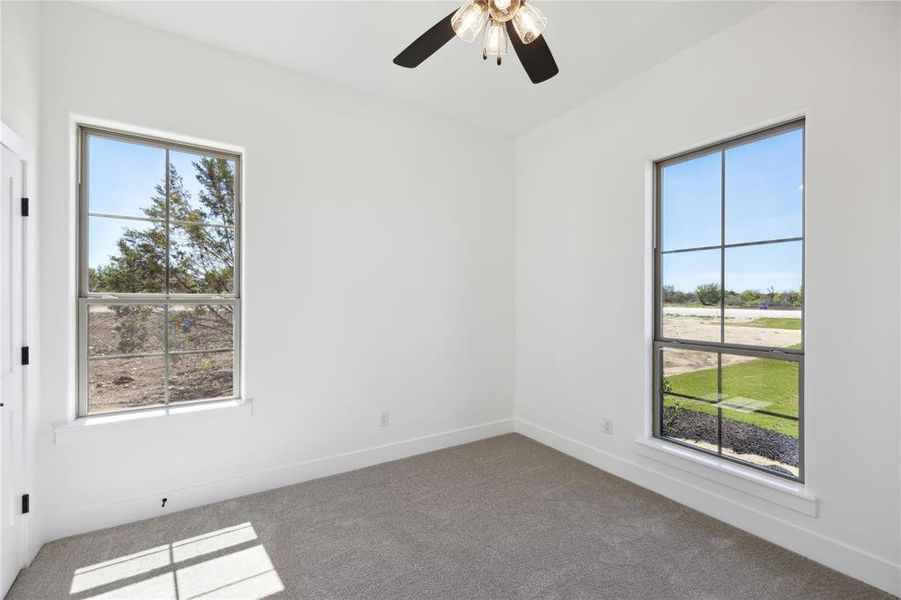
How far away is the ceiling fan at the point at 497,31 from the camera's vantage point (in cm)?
157

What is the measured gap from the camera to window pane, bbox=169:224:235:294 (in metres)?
2.71

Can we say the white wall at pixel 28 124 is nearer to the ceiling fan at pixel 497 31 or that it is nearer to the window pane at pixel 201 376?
the window pane at pixel 201 376

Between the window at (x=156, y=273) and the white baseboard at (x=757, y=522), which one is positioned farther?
the window at (x=156, y=273)

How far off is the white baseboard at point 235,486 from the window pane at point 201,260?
4.09 feet

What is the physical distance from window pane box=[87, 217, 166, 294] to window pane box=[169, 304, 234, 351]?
0.63ft

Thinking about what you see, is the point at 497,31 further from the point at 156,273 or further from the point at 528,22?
the point at 156,273

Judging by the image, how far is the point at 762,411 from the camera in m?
2.47

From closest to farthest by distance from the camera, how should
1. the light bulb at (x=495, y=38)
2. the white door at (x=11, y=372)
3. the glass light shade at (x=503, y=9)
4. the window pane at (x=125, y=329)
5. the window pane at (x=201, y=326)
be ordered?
the glass light shade at (x=503, y=9) < the light bulb at (x=495, y=38) < the white door at (x=11, y=372) < the window pane at (x=125, y=329) < the window pane at (x=201, y=326)

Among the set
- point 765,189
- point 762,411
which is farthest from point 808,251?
point 762,411

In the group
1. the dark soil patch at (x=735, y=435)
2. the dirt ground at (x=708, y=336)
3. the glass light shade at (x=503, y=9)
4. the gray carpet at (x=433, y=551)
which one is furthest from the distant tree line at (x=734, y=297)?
the glass light shade at (x=503, y=9)

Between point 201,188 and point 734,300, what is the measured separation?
3438mm

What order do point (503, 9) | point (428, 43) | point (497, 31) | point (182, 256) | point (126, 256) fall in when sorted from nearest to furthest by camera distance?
point (503, 9) < point (497, 31) < point (428, 43) < point (126, 256) < point (182, 256)

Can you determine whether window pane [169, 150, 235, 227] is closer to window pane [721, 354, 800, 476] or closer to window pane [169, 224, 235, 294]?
window pane [169, 224, 235, 294]

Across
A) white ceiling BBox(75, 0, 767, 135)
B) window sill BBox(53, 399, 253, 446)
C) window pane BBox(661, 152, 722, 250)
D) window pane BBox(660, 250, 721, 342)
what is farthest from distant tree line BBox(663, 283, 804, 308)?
window sill BBox(53, 399, 253, 446)
